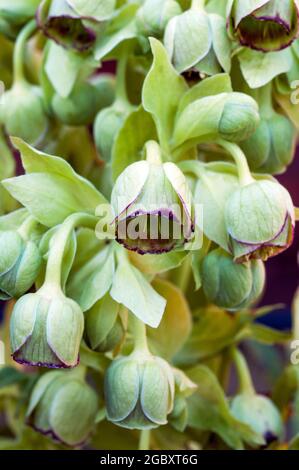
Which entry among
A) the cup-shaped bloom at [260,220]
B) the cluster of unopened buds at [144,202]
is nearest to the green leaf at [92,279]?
the cluster of unopened buds at [144,202]

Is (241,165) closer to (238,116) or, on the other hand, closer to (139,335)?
(238,116)

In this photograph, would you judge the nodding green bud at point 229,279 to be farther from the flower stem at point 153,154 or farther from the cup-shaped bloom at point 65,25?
the cup-shaped bloom at point 65,25

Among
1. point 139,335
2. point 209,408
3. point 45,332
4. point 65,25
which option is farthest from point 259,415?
point 65,25

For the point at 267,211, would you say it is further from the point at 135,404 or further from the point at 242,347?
the point at 242,347

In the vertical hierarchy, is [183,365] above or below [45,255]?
→ below

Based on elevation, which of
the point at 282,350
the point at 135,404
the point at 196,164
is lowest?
the point at 282,350

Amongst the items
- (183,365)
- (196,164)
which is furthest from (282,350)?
(196,164)
